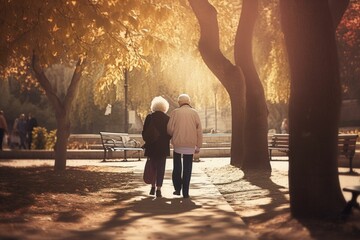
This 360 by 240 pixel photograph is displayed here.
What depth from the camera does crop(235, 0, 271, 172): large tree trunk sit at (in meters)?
16.1

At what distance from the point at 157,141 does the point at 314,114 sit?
3.83 metres

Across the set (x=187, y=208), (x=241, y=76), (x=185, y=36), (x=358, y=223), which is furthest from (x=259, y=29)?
(x=358, y=223)

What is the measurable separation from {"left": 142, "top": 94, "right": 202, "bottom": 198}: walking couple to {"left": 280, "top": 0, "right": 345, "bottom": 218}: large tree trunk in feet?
9.54

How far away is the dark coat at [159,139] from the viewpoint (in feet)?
34.5

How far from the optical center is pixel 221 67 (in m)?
16.5

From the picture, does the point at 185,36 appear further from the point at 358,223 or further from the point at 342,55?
the point at 342,55

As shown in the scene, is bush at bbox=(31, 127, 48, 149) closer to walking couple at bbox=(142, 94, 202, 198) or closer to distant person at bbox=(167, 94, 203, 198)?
walking couple at bbox=(142, 94, 202, 198)

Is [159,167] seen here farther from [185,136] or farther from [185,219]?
[185,219]

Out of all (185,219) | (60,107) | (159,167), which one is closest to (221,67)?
(60,107)

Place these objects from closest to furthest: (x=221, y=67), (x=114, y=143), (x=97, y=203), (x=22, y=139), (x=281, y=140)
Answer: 1. (x=97, y=203)
2. (x=221, y=67)
3. (x=281, y=140)
4. (x=114, y=143)
5. (x=22, y=139)

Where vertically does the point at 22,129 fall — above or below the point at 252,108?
below

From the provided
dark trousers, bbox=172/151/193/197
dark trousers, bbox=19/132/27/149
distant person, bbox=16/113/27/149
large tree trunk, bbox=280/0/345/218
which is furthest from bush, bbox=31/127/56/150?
large tree trunk, bbox=280/0/345/218

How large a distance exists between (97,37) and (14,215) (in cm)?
842

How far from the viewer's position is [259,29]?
28.2 metres
